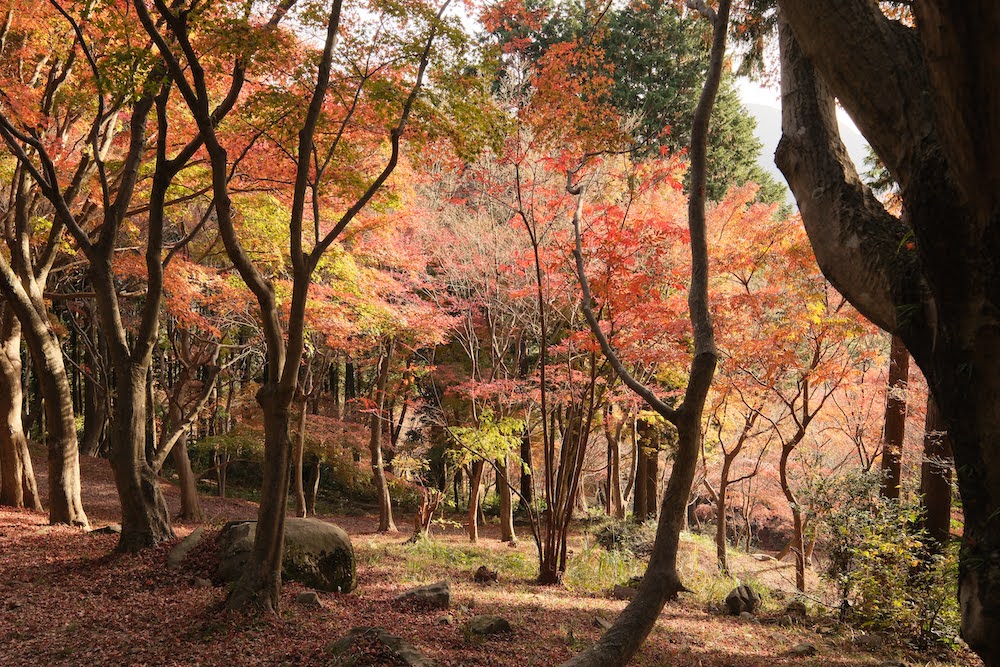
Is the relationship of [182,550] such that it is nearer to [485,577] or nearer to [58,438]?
[58,438]

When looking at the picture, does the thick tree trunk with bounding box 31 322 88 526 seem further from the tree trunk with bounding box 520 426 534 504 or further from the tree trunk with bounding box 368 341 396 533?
the tree trunk with bounding box 520 426 534 504

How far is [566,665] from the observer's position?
349cm

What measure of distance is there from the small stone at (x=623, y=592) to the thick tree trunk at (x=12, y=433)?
7.91 metres

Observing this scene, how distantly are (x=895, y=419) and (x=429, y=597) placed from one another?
6924mm

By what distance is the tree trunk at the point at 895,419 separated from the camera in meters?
8.32

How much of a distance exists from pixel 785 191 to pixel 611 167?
34.0 feet

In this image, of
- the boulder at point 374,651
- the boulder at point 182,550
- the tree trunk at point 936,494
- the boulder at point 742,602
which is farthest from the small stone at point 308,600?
the tree trunk at point 936,494

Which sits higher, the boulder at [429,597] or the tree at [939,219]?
the tree at [939,219]

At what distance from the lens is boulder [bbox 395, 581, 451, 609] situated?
619cm

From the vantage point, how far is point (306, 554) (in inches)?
248

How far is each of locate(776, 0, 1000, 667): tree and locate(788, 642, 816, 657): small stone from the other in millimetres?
4483

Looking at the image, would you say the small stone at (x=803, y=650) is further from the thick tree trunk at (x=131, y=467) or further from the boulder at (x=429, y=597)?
the thick tree trunk at (x=131, y=467)

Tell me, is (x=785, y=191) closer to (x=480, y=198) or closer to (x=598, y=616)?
(x=480, y=198)

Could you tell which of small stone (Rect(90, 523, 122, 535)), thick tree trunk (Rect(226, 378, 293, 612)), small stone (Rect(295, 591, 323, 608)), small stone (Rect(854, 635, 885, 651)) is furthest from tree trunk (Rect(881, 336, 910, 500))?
small stone (Rect(90, 523, 122, 535))
